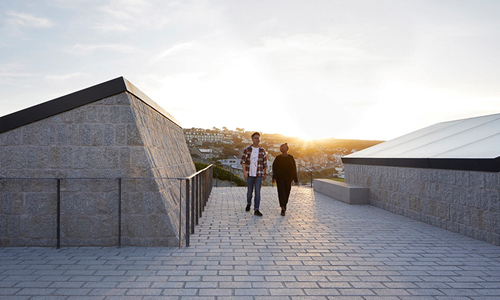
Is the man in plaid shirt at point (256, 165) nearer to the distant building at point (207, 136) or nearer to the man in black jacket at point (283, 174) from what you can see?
the man in black jacket at point (283, 174)

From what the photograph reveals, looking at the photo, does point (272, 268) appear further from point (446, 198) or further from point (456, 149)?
point (456, 149)

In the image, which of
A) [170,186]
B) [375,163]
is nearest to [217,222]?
[170,186]

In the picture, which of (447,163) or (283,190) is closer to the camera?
(447,163)

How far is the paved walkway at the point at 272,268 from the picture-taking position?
12.1 feet

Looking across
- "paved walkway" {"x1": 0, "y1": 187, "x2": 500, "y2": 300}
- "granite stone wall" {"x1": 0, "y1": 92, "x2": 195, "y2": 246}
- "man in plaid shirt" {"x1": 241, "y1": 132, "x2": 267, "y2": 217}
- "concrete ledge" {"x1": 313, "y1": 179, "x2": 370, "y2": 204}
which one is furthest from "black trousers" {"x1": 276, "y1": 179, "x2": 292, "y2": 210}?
"granite stone wall" {"x1": 0, "y1": 92, "x2": 195, "y2": 246}

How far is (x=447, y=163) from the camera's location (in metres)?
7.20

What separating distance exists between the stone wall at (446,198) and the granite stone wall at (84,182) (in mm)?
4891

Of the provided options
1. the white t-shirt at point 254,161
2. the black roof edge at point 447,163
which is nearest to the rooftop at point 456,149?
the black roof edge at point 447,163

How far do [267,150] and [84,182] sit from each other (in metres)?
11.4

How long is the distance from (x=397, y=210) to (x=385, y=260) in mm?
4530

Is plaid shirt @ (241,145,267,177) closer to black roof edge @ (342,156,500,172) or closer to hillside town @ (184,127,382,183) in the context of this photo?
black roof edge @ (342,156,500,172)

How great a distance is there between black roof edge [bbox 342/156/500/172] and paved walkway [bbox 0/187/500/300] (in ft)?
3.96

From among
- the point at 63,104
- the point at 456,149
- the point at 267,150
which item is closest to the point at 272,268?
the point at 63,104

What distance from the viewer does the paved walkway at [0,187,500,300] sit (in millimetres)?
3686
